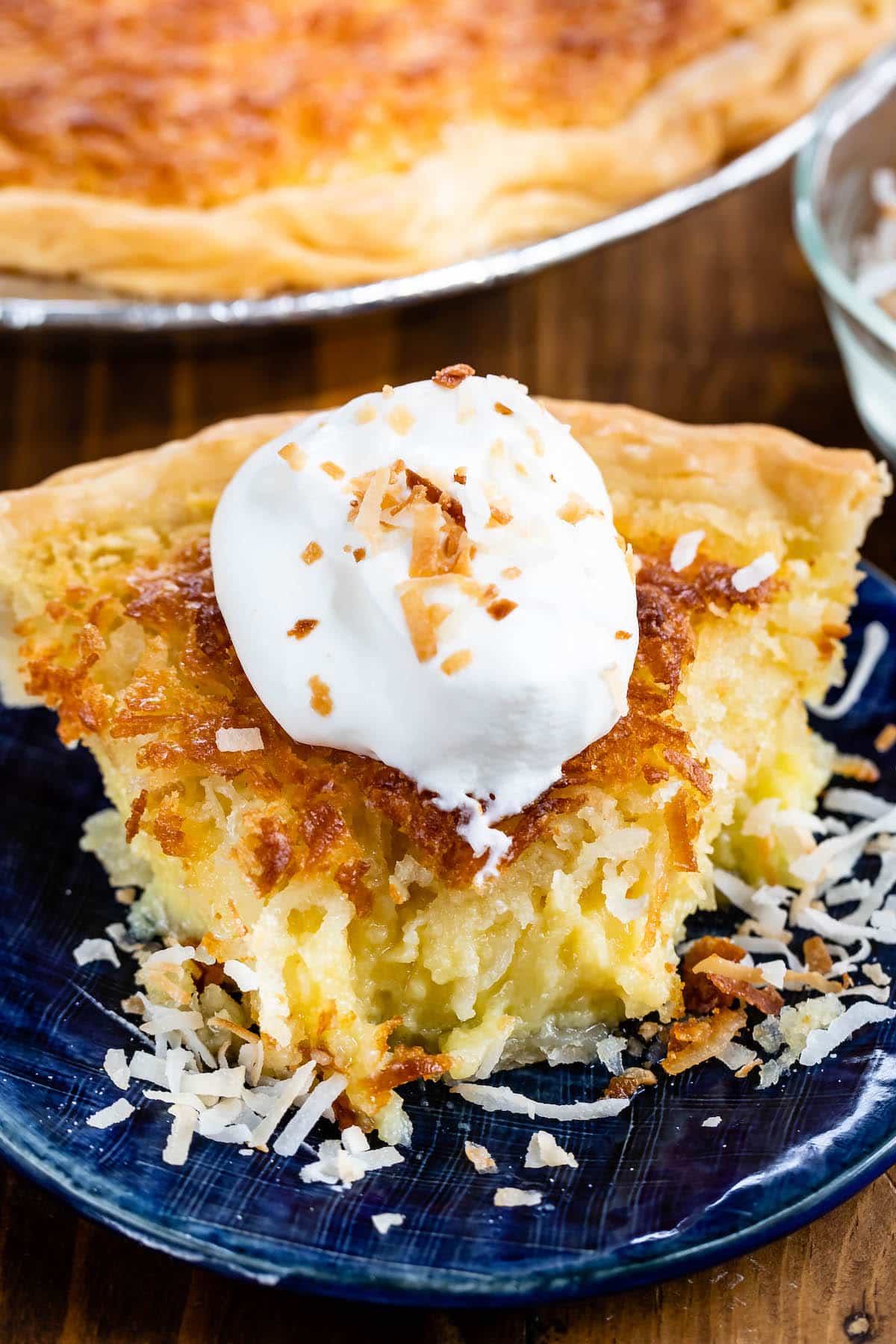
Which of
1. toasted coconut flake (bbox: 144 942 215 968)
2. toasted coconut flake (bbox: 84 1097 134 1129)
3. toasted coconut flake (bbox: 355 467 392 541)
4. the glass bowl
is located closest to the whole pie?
the glass bowl

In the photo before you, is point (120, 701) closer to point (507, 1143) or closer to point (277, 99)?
point (507, 1143)

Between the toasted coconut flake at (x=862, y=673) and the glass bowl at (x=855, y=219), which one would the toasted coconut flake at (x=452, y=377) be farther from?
the glass bowl at (x=855, y=219)

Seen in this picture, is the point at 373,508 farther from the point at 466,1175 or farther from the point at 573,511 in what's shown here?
the point at 466,1175

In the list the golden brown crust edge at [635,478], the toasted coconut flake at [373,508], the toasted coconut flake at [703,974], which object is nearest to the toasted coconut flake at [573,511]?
the toasted coconut flake at [373,508]

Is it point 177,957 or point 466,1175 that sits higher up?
point 177,957

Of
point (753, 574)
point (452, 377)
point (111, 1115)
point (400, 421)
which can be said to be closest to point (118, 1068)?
point (111, 1115)

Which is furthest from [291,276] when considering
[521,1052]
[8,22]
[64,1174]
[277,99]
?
[64,1174]
